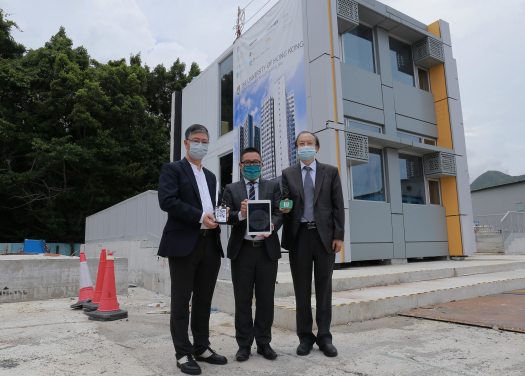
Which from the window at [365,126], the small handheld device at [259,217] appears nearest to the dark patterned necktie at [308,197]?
the small handheld device at [259,217]

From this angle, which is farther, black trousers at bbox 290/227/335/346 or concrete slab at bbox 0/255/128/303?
concrete slab at bbox 0/255/128/303

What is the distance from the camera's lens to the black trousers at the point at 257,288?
3.36 meters

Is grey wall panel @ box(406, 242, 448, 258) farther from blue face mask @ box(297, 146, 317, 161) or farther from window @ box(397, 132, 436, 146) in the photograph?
blue face mask @ box(297, 146, 317, 161)

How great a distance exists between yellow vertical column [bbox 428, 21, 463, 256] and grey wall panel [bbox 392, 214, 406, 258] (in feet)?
7.41

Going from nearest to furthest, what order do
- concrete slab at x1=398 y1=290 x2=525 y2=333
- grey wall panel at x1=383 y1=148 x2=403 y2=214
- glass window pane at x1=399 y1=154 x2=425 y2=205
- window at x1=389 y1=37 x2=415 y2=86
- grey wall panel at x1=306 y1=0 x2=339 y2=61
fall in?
concrete slab at x1=398 y1=290 x2=525 y2=333
grey wall panel at x1=306 y1=0 x2=339 y2=61
grey wall panel at x1=383 y1=148 x2=403 y2=214
glass window pane at x1=399 y1=154 x2=425 y2=205
window at x1=389 y1=37 x2=415 y2=86

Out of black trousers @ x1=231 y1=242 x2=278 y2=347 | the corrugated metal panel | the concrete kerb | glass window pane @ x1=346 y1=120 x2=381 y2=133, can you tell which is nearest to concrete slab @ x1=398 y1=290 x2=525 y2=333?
the concrete kerb

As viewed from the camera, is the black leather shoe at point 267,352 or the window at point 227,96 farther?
the window at point 227,96

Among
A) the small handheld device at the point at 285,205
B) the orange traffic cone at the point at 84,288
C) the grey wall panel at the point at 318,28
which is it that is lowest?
the orange traffic cone at the point at 84,288

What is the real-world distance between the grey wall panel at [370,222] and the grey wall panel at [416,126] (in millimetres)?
2672

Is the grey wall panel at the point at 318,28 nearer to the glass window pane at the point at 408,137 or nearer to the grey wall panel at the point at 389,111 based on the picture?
the grey wall panel at the point at 389,111

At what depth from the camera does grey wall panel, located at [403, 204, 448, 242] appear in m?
10.4

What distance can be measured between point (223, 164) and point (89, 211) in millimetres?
12778

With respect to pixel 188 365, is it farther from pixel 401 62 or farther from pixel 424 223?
pixel 401 62

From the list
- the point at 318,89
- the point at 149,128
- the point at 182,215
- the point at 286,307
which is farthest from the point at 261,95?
the point at 149,128
